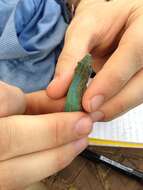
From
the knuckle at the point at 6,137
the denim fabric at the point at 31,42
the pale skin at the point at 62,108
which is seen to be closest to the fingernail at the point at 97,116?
the pale skin at the point at 62,108

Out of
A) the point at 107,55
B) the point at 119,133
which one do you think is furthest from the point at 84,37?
the point at 119,133

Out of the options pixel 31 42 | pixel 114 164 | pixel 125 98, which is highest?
pixel 31 42

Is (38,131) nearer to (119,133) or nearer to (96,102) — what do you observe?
(96,102)

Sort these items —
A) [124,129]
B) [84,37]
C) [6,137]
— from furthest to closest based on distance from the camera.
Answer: [124,129], [84,37], [6,137]

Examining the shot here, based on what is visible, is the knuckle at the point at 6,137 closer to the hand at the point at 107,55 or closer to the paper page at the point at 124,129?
the hand at the point at 107,55

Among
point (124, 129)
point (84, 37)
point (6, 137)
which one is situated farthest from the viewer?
point (124, 129)

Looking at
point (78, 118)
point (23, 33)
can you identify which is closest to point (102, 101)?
point (78, 118)

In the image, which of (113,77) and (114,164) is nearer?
(113,77)

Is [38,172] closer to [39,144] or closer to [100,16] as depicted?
[39,144]
